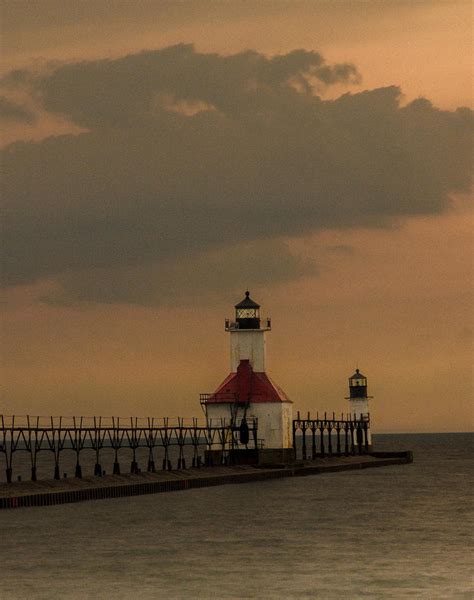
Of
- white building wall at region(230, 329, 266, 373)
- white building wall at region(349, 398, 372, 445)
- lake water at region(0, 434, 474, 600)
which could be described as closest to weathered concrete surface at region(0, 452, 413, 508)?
lake water at region(0, 434, 474, 600)

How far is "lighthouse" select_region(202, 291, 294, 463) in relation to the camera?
98250 millimetres

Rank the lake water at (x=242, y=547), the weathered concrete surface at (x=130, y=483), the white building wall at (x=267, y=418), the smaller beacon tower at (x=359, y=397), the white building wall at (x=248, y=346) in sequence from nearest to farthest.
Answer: the lake water at (x=242, y=547), the weathered concrete surface at (x=130, y=483), the white building wall at (x=267, y=418), the white building wall at (x=248, y=346), the smaller beacon tower at (x=359, y=397)

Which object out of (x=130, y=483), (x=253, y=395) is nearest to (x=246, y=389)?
(x=253, y=395)

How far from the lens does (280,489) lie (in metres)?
87.8

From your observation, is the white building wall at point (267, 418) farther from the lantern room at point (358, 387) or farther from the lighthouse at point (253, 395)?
the lantern room at point (358, 387)

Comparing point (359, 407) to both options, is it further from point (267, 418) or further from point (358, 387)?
point (267, 418)

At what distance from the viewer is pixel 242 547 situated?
56000 mm

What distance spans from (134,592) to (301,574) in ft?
21.0

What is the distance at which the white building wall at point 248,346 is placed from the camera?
329 feet

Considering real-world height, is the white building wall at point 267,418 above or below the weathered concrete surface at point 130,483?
above

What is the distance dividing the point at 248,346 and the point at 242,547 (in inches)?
1761

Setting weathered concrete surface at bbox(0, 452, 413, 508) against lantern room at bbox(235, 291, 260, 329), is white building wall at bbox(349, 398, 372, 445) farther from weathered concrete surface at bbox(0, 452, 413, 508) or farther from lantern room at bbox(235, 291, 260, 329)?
→ lantern room at bbox(235, 291, 260, 329)

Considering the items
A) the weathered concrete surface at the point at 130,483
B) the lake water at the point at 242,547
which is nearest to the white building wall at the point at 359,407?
the weathered concrete surface at the point at 130,483

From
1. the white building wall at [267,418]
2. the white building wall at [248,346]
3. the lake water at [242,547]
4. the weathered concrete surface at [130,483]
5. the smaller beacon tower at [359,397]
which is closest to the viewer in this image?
the lake water at [242,547]
